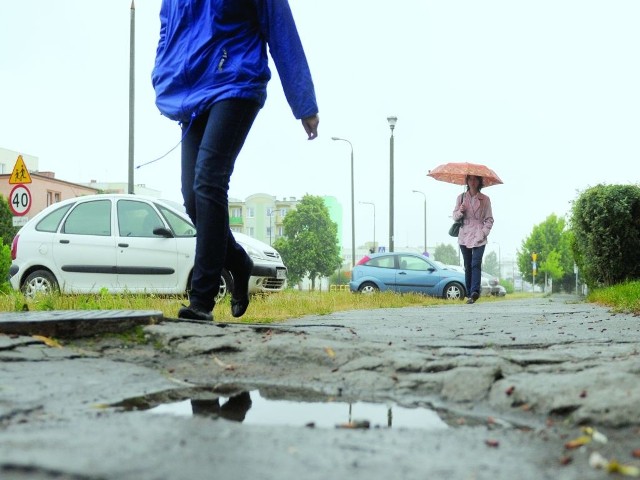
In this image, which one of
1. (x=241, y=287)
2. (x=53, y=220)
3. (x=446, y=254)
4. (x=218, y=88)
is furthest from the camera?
(x=446, y=254)

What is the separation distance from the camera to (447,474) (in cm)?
171

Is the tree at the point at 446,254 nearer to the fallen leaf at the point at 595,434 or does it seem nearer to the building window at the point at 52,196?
the building window at the point at 52,196

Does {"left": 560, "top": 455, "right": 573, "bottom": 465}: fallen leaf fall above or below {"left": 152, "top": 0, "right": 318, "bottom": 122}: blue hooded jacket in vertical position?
below

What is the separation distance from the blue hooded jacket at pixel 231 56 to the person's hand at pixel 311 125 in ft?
0.10

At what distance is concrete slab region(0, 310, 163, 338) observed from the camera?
145 inches

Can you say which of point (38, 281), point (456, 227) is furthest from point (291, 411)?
point (456, 227)

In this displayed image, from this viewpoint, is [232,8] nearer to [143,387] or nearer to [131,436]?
[143,387]

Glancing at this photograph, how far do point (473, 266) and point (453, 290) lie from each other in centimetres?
1016

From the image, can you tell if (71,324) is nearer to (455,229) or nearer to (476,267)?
(476,267)

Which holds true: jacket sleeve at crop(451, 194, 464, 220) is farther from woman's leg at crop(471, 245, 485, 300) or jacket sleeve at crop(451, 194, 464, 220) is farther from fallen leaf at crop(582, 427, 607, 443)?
fallen leaf at crop(582, 427, 607, 443)

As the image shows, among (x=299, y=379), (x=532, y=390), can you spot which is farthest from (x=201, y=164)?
(x=532, y=390)

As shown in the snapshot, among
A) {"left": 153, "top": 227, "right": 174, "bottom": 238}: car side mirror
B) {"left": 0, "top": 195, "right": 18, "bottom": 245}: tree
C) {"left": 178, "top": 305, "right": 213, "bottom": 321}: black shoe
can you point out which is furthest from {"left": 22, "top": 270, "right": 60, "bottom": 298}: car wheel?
{"left": 0, "top": 195, "right": 18, "bottom": 245}: tree

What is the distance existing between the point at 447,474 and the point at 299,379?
142 centimetres

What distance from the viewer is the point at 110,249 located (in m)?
10.8
